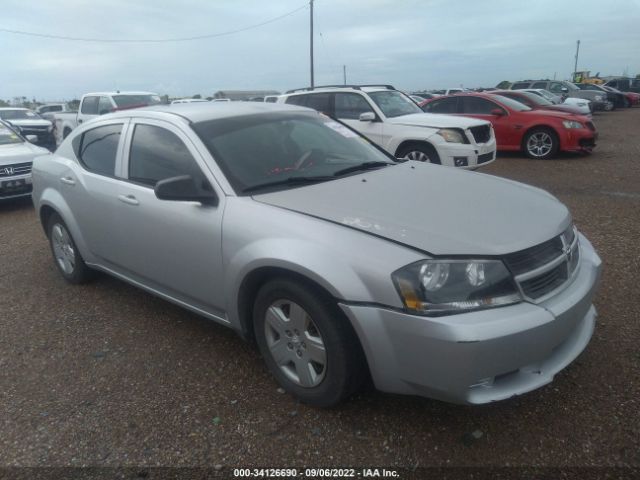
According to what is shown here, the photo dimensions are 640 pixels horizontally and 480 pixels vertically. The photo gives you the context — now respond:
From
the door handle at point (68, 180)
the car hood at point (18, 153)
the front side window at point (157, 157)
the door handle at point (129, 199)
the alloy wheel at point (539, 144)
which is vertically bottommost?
the alloy wheel at point (539, 144)

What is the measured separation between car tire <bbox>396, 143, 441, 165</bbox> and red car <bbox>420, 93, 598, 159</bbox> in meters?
4.16

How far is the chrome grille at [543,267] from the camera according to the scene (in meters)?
2.28

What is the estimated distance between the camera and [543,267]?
93.1 inches

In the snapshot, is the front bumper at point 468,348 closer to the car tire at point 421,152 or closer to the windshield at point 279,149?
the windshield at point 279,149

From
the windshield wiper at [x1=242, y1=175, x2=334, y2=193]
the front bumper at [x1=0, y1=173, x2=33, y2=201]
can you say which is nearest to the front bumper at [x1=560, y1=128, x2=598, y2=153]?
the windshield wiper at [x1=242, y1=175, x2=334, y2=193]

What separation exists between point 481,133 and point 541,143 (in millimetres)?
3293

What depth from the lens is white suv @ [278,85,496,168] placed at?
772cm

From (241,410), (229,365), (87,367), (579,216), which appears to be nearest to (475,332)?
(241,410)

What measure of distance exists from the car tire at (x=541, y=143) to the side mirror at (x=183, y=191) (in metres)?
9.77

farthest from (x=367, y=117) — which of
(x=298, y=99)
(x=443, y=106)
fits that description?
(x=443, y=106)

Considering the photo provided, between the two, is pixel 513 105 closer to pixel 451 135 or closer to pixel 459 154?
pixel 451 135

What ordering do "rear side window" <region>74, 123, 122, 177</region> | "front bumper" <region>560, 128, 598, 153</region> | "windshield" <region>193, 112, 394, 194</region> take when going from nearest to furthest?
"windshield" <region>193, 112, 394, 194</region> < "rear side window" <region>74, 123, 122, 177</region> < "front bumper" <region>560, 128, 598, 153</region>

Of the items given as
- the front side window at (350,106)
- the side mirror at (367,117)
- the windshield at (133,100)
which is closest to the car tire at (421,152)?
the side mirror at (367,117)

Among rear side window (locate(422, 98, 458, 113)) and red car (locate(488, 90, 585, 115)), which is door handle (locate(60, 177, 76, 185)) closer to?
rear side window (locate(422, 98, 458, 113))
